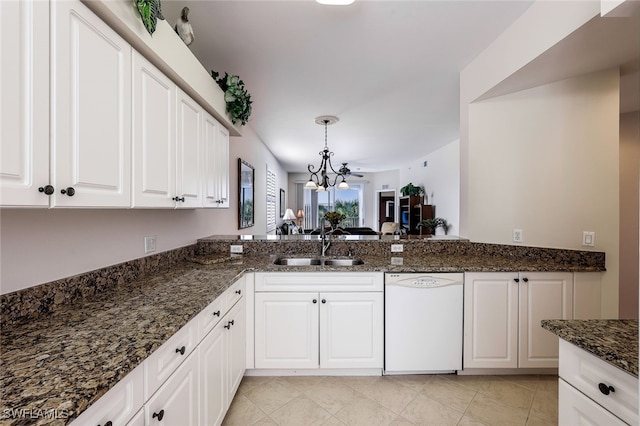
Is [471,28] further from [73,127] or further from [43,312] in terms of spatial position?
[43,312]

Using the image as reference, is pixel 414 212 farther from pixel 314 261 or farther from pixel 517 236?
pixel 314 261

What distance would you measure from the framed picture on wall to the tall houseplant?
142 centimetres

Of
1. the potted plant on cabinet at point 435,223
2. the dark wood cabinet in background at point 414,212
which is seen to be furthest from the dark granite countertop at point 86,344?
the dark wood cabinet in background at point 414,212

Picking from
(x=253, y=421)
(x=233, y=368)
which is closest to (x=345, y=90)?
(x=233, y=368)

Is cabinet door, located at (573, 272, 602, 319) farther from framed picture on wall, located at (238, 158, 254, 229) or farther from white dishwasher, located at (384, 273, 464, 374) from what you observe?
framed picture on wall, located at (238, 158, 254, 229)

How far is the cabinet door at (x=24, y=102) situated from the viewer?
2.39ft

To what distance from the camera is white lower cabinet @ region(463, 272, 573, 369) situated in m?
2.06

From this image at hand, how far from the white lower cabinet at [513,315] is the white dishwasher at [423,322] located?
0.10 meters

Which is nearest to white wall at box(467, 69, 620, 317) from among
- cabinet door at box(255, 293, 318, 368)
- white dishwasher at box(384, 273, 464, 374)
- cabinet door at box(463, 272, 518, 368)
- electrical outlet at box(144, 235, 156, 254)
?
cabinet door at box(463, 272, 518, 368)

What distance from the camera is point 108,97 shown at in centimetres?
108

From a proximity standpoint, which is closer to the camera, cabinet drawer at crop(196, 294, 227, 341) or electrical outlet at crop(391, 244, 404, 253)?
cabinet drawer at crop(196, 294, 227, 341)

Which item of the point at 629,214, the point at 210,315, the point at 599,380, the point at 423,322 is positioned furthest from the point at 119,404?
the point at 629,214

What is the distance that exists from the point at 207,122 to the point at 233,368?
1.71 m

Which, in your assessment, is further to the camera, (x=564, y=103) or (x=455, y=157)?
(x=455, y=157)
